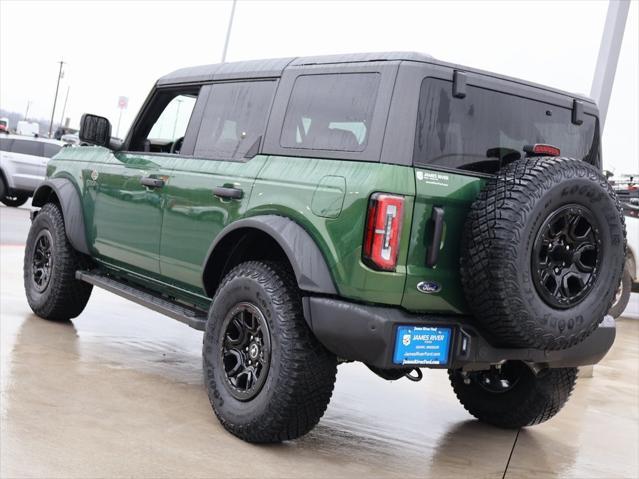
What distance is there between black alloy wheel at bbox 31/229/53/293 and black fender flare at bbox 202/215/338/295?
2872 millimetres

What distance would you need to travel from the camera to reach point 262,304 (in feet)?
14.1

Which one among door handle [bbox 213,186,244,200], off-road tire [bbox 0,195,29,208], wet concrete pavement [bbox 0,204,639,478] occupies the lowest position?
off-road tire [bbox 0,195,29,208]

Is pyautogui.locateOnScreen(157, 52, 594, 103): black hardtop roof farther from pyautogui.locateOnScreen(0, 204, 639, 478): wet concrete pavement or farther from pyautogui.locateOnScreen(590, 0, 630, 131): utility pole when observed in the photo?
pyautogui.locateOnScreen(590, 0, 630, 131): utility pole

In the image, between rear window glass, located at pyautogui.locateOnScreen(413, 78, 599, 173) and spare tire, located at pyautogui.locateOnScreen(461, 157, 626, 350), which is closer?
spare tire, located at pyautogui.locateOnScreen(461, 157, 626, 350)

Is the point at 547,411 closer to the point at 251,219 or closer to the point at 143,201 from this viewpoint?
the point at 251,219

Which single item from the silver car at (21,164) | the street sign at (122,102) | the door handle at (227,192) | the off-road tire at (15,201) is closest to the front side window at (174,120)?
the door handle at (227,192)

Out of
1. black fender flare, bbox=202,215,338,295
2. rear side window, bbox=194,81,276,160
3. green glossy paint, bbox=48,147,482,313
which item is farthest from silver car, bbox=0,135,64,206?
black fender flare, bbox=202,215,338,295

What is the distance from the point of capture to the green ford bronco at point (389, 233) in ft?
12.8

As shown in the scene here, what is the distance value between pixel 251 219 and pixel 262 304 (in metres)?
0.43

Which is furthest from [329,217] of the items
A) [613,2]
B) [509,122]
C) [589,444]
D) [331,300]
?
[613,2]

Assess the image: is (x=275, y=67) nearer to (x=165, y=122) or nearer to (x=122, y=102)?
(x=165, y=122)

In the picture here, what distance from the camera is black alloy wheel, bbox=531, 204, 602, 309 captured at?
155 inches

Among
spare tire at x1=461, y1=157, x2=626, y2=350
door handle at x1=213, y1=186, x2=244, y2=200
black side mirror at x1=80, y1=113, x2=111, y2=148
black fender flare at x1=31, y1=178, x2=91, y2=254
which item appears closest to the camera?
spare tire at x1=461, y1=157, x2=626, y2=350

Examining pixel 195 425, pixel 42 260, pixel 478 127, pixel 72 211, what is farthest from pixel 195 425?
pixel 42 260
